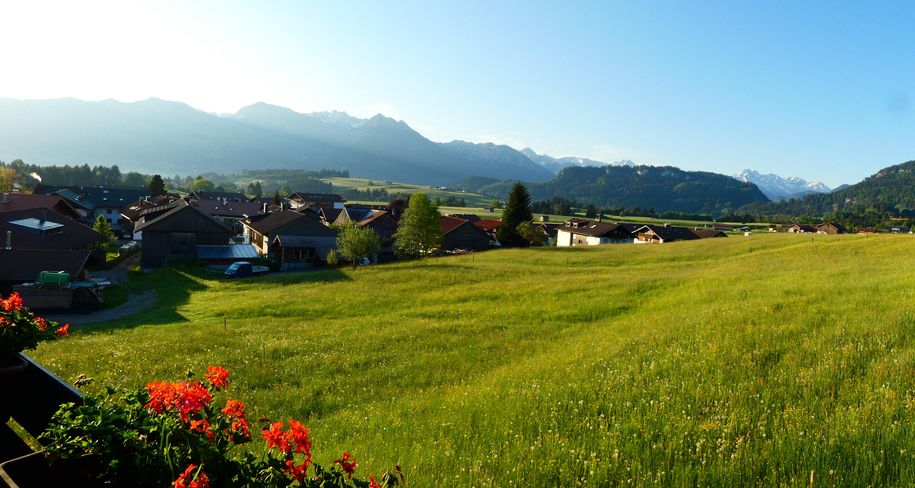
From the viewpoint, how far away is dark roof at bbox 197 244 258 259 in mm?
62062

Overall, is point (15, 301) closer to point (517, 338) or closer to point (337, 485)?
point (337, 485)

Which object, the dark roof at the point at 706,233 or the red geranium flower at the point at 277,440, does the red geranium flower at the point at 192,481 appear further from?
the dark roof at the point at 706,233

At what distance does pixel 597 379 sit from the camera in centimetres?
991

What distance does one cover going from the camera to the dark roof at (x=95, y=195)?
120 metres

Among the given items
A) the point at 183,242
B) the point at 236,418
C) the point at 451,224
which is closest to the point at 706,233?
the point at 451,224

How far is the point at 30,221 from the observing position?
5450cm

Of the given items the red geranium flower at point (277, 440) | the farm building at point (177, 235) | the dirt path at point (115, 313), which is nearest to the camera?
the red geranium flower at point (277, 440)

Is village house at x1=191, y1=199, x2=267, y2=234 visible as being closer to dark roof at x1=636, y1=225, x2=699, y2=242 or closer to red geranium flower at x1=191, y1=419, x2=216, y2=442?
dark roof at x1=636, y1=225, x2=699, y2=242

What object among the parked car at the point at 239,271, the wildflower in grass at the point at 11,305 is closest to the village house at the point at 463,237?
the parked car at the point at 239,271

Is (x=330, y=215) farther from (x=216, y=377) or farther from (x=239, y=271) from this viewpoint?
(x=216, y=377)

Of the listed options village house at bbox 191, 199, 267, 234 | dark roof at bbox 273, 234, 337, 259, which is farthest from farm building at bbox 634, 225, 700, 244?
village house at bbox 191, 199, 267, 234

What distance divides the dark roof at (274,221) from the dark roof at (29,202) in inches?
1196

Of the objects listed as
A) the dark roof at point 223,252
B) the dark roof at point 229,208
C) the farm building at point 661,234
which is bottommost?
the dark roof at point 223,252

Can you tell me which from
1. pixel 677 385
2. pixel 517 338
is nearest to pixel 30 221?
pixel 517 338
